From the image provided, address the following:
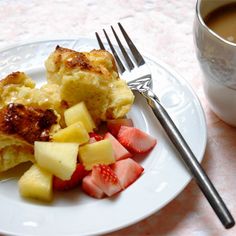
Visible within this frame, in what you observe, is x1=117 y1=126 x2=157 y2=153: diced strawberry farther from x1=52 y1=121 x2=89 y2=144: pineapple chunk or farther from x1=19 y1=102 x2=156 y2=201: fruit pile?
x1=52 y1=121 x2=89 y2=144: pineapple chunk

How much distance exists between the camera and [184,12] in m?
1.71

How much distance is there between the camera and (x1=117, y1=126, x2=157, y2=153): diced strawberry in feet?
3.86

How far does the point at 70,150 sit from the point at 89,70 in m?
0.23

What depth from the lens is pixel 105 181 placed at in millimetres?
1070

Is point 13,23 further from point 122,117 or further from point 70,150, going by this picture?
point 70,150

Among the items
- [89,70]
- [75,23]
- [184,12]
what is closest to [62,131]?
[89,70]

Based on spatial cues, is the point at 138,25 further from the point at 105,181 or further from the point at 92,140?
the point at 105,181

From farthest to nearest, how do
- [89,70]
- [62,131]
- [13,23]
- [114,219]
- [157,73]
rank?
[13,23] < [157,73] < [89,70] < [62,131] < [114,219]

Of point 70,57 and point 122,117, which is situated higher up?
point 70,57

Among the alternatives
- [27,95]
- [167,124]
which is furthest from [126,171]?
[27,95]

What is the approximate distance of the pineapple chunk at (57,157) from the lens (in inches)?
41.6

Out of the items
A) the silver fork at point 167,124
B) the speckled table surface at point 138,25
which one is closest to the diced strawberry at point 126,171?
the silver fork at point 167,124

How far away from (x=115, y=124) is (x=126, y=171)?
159 mm

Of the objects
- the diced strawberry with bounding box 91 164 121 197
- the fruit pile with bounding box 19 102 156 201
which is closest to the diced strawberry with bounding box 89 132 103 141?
the fruit pile with bounding box 19 102 156 201
